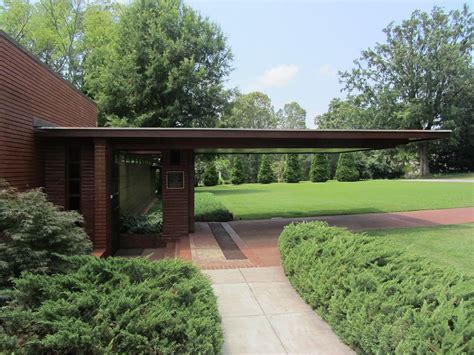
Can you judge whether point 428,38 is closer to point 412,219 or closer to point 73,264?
point 412,219

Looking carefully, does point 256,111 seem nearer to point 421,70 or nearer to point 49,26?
Answer: point 421,70

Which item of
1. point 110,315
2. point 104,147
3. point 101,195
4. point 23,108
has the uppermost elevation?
point 23,108

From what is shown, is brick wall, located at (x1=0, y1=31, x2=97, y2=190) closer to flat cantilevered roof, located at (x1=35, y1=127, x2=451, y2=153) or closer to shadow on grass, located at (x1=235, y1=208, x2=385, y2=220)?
flat cantilevered roof, located at (x1=35, y1=127, x2=451, y2=153)

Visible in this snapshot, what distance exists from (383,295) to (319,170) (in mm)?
33241

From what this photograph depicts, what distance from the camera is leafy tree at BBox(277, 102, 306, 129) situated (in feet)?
216

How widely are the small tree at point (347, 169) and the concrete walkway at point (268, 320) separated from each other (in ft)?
100

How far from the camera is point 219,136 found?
7691 millimetres

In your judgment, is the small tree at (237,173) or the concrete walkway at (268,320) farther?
the small tree at (237,173)

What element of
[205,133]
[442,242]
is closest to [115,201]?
[205,133]

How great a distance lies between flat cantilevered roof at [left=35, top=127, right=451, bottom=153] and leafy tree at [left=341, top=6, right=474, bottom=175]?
2764cm

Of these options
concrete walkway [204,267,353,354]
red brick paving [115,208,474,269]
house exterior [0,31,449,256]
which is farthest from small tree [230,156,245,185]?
concrete walkway [204,267,353,354]

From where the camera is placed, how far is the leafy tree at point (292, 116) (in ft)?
216

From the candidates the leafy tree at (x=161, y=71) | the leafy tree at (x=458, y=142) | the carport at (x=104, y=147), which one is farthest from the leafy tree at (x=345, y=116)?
the carport at (x=104, y=147)

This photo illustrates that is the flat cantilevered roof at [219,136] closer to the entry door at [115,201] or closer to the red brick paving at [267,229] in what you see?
the entry door at [115,201]
